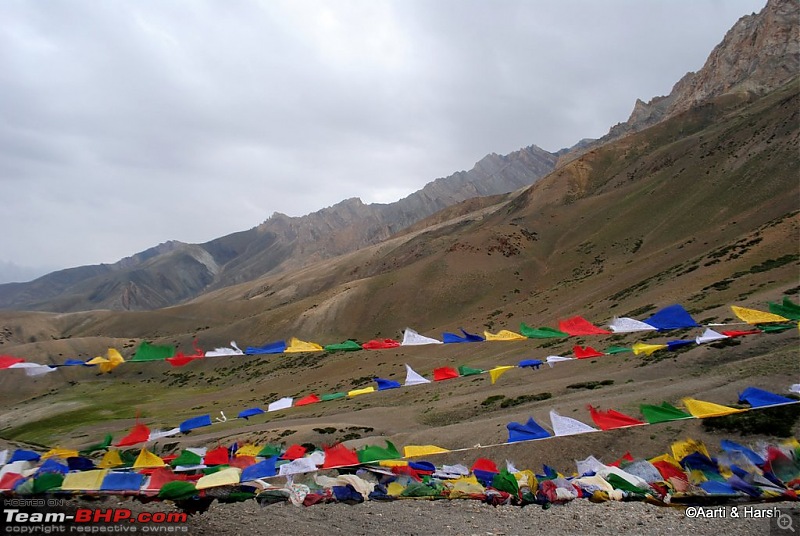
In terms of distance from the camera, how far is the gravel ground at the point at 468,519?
26.5ft

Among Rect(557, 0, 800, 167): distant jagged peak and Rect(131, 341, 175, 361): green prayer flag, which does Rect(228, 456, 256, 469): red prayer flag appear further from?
Rect(557, 0, 800, 167): distant jagged peak

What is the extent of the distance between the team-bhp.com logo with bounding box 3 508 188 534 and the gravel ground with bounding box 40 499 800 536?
0.47m

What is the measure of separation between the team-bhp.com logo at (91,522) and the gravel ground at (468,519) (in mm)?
475

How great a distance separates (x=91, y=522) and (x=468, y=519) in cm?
655

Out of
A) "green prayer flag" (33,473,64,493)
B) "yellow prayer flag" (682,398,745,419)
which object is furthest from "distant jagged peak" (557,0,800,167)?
"green prayer flag" (33,473,64,493)

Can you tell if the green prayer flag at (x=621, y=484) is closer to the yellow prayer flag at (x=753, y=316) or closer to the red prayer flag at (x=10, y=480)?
the yellow prayer flag at (x=753, y=316)

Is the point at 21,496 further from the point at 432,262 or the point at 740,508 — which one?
the point at 432,262

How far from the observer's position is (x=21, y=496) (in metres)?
7.40

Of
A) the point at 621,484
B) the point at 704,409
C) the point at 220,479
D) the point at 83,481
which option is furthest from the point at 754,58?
the point at 83,481


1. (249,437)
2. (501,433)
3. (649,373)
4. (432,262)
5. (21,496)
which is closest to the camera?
(21,496)

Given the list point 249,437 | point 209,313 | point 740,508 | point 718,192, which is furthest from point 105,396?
point 718,192

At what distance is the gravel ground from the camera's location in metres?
8.06

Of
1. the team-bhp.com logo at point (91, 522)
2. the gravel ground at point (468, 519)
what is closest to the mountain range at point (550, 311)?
the gravel ground at point (468, 519)

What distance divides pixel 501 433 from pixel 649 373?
8.79 meters
